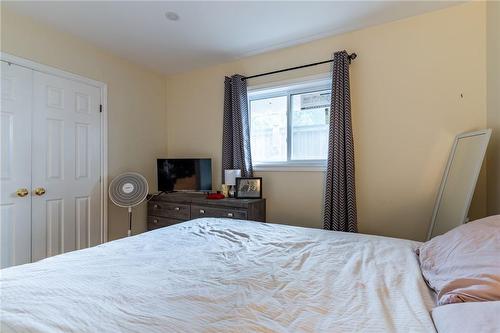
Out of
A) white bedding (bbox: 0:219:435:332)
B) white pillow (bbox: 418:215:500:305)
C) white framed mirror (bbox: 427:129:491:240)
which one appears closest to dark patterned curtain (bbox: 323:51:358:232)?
white framed mirror (bbox: 427:129:491:240)

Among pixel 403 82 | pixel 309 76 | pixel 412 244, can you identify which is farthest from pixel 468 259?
pixel 309 76

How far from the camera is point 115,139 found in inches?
125

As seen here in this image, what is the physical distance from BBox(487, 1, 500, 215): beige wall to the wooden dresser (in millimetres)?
2018

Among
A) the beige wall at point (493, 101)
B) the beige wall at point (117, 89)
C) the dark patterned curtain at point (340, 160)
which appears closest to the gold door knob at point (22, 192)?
the beige wall at point (117, 89)

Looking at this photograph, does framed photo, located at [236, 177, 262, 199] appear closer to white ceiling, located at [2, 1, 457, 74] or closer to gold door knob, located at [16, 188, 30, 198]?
white ceiling, located at [2, 1, 457, 74]

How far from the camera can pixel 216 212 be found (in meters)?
2.85

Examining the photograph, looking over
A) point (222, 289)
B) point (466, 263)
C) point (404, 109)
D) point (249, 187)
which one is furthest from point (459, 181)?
point (222, 289)

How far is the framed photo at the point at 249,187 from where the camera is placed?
2.98m

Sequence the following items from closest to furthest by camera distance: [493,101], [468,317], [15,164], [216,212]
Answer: [468,317] < [493,101] < [15,164] < [216,212]

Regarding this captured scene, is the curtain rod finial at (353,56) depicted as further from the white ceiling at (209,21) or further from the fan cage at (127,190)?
the fan cage at (127,190)

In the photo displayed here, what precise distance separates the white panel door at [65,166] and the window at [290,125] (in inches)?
75.1

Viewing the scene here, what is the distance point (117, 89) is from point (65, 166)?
1.13 m

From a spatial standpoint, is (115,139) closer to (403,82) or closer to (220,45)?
(220,45)

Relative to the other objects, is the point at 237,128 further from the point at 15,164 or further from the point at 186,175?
the point at 15,164
